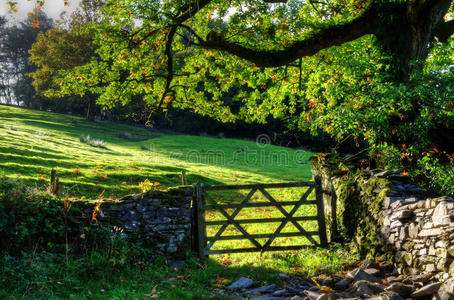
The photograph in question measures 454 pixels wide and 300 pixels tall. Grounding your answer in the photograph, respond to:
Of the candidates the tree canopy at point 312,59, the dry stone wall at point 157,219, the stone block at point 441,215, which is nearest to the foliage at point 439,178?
the tree canopy at point 312,59

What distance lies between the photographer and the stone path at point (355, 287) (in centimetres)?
478

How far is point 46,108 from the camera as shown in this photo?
55.2 metres

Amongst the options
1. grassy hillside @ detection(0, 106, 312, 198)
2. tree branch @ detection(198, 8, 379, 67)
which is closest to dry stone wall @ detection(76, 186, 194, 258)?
grassy hillside @ detection(0, 106, 312, 198)

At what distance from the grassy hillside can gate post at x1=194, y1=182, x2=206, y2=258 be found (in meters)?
3.31

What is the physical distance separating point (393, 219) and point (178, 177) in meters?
13.6

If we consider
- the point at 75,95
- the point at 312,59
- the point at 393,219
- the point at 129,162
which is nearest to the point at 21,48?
the point at 75,95

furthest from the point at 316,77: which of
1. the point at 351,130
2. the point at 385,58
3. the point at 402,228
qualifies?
the point at 402,228

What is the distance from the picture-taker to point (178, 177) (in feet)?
60.8

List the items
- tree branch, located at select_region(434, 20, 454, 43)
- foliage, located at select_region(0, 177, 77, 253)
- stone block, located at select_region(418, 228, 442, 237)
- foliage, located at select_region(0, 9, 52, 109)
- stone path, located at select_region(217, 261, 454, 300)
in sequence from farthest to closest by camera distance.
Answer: foliage, located at select_region(0, 9, 52, 109), tree branch, located at select_region(434, 20, 454, 43), foliage, located at select_region(0, 177, 77, 253), stone block, located at select_region(418, 228, 442, 237), stone path, located at select_region(217, 261, 454, 300)

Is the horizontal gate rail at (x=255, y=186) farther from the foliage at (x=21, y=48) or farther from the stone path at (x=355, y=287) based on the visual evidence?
the foliage at (x=21, y=48)

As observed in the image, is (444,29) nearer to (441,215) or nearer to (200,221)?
(441,215)

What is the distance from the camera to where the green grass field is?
253 inches

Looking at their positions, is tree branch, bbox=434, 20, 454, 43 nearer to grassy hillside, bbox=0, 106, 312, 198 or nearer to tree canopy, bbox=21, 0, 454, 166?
tree canopy, bbox=21, 0, 454, 166

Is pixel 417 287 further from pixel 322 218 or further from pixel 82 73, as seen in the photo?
pixel 82 73
